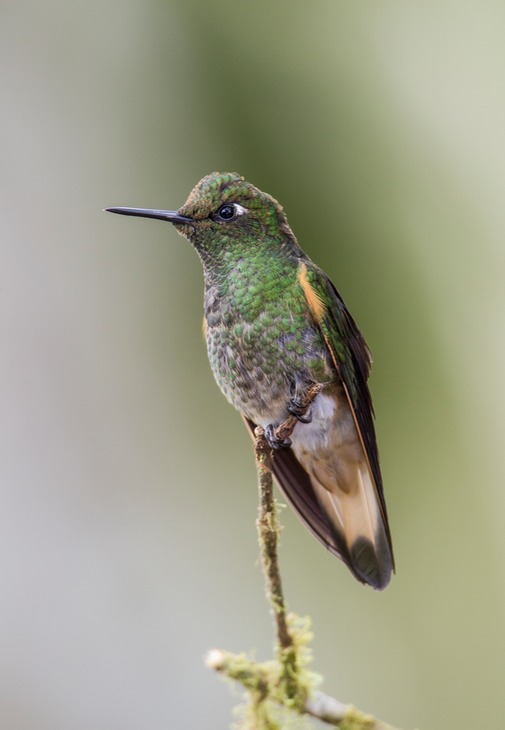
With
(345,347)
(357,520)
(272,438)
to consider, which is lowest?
(357,520)

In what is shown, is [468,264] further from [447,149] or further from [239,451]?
[239,451]

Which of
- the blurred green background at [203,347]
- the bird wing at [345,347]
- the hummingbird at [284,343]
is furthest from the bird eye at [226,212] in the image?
the blurred green background at [203,347]

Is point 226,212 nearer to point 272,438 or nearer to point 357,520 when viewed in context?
point 272,438

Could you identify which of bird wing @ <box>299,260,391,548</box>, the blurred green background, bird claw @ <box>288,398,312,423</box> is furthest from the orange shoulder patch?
the blurred green background

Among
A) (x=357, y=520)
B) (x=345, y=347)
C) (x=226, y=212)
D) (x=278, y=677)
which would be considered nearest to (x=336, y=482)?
(x=357, y=520)

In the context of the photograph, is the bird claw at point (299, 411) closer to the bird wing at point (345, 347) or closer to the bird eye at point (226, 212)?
the bird wing at point (345, 347)
